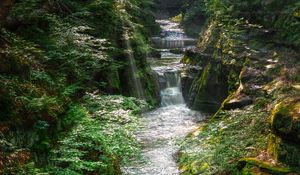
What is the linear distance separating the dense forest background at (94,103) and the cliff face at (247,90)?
0.04 m

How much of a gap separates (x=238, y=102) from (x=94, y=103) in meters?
7.57

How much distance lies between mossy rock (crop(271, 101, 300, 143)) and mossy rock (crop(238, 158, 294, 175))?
826mm

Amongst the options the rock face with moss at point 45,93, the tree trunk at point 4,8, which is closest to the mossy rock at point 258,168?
the rock face with moss at point 45,93

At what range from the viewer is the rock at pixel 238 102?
14233mm

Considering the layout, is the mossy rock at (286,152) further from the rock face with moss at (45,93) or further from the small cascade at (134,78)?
the small cascade at (134,78)

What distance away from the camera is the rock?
46.7 ft

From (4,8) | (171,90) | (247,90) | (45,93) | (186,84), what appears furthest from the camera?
(171,90)

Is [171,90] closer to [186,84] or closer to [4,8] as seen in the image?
[186,84]

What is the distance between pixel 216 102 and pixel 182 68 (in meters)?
5.37

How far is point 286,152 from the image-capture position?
8.77m

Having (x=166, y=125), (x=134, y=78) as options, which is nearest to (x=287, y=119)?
(x=166, y=125)

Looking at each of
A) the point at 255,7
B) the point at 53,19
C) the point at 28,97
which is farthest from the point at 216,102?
the point at 28,97

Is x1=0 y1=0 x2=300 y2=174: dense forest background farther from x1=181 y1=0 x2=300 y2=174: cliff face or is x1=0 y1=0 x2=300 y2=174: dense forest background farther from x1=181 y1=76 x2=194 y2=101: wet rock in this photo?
x1=181 y1=76 x2=194 y2=101: wet rock

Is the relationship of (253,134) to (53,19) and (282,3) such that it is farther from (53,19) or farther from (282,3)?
(282,3)
